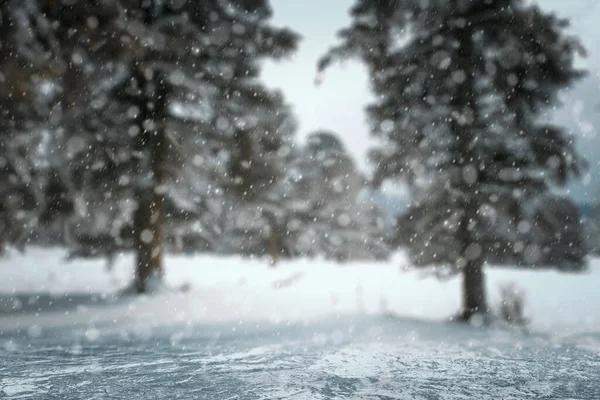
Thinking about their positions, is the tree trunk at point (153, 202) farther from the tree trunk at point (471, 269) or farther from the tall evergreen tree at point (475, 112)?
the tree trunk at point (471, 269)

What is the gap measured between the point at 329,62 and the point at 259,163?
3.20 m

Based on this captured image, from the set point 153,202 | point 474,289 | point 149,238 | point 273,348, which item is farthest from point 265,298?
point 273,348

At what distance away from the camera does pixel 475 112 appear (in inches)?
427

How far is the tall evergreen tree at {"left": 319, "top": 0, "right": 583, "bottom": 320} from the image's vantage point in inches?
412

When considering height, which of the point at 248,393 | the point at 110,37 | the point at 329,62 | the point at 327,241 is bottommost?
the point at 248,393

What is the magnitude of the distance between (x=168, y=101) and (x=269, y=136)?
114 inches

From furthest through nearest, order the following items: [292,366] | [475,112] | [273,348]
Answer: [475,112] → [273,348] → [292,366]

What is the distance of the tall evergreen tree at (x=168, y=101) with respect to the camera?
456 inches

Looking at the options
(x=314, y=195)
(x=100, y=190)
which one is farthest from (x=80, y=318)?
(x=314, y=195)

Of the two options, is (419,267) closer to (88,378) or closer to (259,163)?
(259,163)

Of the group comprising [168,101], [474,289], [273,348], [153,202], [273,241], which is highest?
[168,101]

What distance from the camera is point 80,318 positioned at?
8953 millimetres

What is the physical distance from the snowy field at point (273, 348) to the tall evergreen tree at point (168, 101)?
278 centimetres

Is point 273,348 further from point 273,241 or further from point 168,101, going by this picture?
point 273,241
